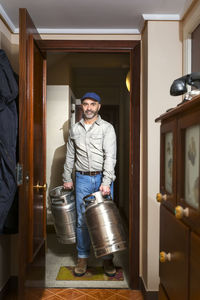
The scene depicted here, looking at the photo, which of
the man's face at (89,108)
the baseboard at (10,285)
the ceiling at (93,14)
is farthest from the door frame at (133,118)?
the baseboard at (10,285)

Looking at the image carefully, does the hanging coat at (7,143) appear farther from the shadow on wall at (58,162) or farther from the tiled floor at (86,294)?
the shadow on wall at (58,162)

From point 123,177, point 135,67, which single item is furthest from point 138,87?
point 123,177

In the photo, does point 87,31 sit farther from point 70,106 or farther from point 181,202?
point 181,202

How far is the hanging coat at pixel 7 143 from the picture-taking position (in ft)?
6.24

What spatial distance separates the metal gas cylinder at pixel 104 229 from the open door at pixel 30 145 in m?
0.43

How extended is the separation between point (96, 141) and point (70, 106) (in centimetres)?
134

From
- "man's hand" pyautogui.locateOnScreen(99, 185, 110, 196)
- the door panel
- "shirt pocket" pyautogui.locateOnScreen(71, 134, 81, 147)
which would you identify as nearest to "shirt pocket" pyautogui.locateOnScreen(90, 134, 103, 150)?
"shirt pocket" pyautogui.locateOnScreen(71, 134, 81, 147)

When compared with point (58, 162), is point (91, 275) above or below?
below

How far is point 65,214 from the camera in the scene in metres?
2.83

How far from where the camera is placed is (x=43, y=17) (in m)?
2.26

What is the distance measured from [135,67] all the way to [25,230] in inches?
64.3

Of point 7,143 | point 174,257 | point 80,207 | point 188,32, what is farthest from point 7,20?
point 174,257

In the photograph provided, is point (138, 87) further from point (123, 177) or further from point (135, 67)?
point (123, 177)

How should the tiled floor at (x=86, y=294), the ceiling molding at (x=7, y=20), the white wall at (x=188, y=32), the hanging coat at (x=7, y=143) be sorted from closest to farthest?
the hanging coat at (x=7, y=143) → the white wall at (x=188, y=32) → the ceiling molding at (x=7, y=20) → the tiled floor at (x=86, y=294)
